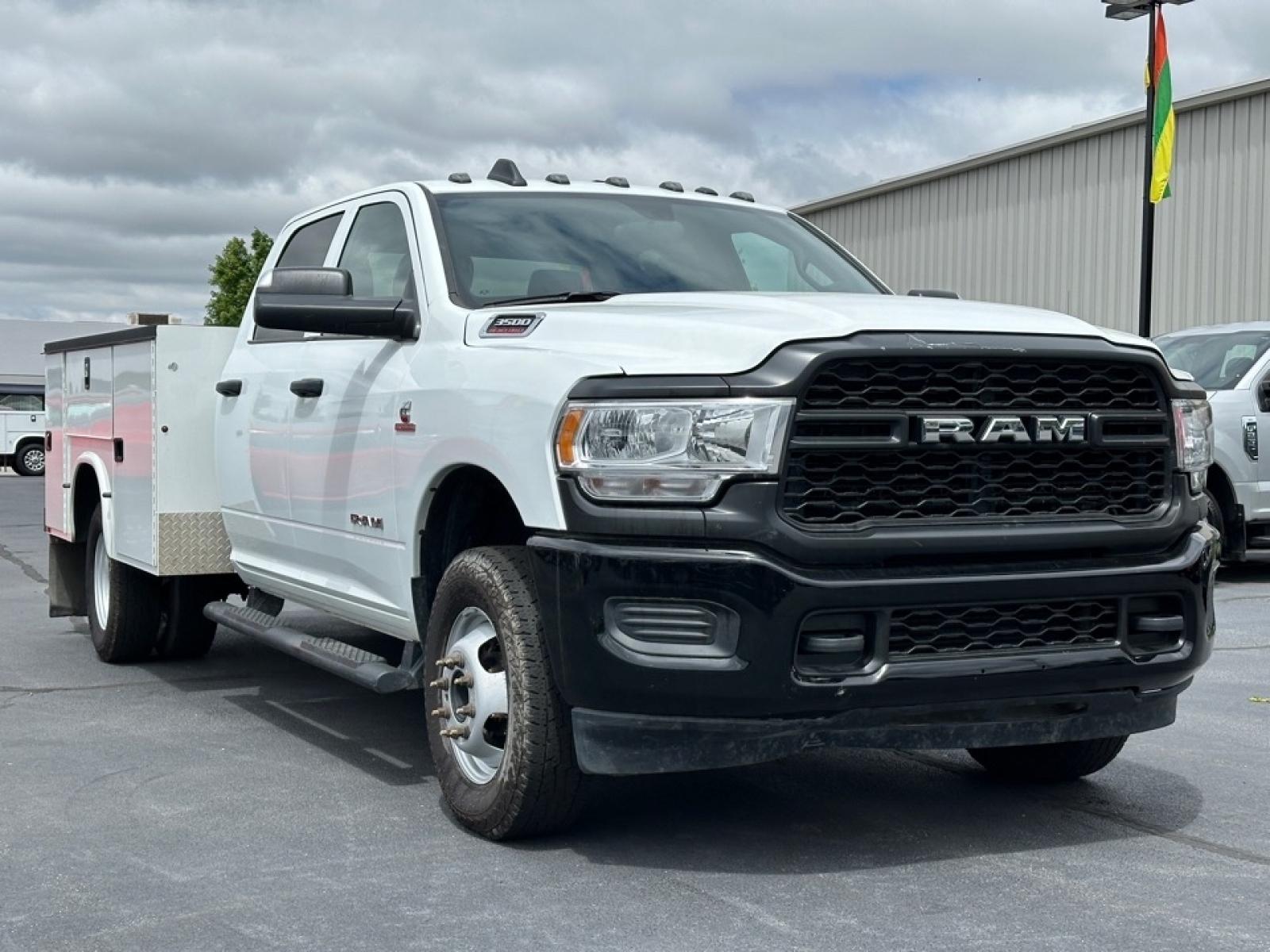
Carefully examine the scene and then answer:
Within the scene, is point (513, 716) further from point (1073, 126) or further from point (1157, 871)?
point (1073, 126)

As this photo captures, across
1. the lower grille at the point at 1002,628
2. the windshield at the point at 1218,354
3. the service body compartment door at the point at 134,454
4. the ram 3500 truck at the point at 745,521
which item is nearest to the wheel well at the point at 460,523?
the ram 3500 truck at the point at 745,521

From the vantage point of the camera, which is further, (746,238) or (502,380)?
(746,238)

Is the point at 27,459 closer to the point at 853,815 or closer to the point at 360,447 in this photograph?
the point at 360,447

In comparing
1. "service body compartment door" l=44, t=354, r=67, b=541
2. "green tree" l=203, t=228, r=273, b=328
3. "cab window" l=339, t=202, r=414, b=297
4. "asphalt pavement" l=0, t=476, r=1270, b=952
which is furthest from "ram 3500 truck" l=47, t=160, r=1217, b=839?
"green tree" l=203, t=228, r=273, b=328

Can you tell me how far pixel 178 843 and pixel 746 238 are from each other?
2.93 m

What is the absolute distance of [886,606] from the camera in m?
4.21

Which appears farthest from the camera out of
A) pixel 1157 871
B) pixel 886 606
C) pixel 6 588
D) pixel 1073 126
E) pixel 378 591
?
pixel 1073 126

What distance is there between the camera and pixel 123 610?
26.6 ft

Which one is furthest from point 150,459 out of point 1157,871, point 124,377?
point 1157,871

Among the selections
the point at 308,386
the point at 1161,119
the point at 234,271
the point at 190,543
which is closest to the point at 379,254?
the point at 308,386

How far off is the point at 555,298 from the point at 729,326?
107cm

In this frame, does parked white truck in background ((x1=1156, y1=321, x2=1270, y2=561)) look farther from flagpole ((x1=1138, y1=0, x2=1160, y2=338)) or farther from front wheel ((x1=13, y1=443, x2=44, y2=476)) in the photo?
front wheel ((x1=13, y1=443, x2=44, y2=476))

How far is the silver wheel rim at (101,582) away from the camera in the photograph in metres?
8.38

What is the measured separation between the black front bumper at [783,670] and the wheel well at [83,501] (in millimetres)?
4868
